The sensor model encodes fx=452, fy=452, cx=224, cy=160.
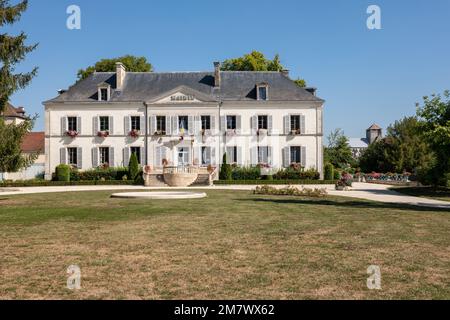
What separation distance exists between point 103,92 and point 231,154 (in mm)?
10707

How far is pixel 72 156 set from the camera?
111 ft

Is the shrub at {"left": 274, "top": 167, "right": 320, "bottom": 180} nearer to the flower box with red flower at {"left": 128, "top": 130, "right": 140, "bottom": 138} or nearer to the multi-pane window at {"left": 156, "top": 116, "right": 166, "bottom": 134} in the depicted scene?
the multi-pane window at {"left": 156, "top": 116, "right": 166, "bottom": 134}

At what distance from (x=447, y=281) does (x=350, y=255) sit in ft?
5.00

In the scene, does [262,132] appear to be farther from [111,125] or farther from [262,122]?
[111,125]

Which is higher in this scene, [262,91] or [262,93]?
[262,91]

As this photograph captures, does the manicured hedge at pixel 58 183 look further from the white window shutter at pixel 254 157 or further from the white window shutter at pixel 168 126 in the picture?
the white window shutter at pixel 254 157

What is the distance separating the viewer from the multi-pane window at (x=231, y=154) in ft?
110

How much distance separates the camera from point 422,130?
21969 mm

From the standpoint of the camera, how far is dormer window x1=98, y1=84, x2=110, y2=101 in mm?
33812

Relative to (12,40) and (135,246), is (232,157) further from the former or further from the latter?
(135,246)

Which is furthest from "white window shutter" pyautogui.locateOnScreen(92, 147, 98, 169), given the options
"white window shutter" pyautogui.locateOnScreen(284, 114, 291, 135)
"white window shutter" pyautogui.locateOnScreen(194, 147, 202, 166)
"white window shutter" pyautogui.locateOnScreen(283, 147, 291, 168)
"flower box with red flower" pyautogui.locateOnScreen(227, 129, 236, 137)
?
"white window shutter" pyautogui.locateOnScreen(284, 114, 291, 135)

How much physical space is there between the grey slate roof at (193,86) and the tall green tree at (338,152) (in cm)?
1189

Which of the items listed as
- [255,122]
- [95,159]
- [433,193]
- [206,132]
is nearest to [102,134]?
[95,159]

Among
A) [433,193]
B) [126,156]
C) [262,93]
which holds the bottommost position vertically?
[433,193]
